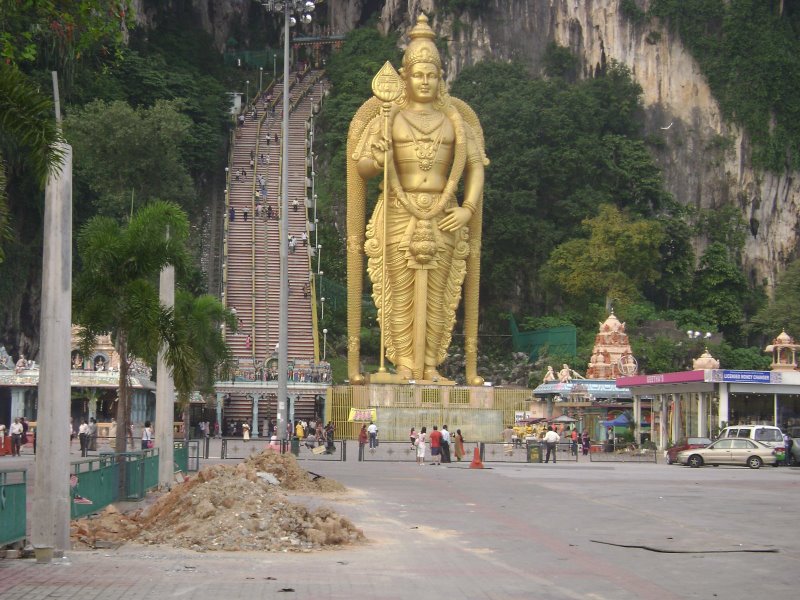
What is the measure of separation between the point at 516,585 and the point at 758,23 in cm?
5574

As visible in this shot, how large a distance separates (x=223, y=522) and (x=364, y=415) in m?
26.9

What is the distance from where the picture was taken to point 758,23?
62.7 meters

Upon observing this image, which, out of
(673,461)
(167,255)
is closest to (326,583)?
(167,255)

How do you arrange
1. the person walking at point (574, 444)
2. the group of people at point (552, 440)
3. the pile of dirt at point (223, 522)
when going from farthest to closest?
the person walking at point (574, 444) < the group of people at point (552, 440) < the pile of dirt at point (223, 522)

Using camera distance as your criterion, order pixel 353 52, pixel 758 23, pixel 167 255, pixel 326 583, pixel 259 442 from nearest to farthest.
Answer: pixel 326 583 → pixel 167 255 → pixel 259 442 → pixel 758 23 → pixel 353 52

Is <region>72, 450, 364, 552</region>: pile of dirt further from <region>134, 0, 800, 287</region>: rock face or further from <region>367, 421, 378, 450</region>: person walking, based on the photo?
<region>134, 0, 800, 287</region>: rock face

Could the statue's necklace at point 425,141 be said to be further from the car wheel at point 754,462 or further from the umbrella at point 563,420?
the car wheel at point 754,462

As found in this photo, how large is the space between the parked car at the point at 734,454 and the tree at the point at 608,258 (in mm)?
A: 23218

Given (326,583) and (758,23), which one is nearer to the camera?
(326,583)

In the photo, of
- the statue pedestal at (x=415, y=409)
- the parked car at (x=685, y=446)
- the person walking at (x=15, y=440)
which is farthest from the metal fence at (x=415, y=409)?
the person walking at (x=15, y=440)

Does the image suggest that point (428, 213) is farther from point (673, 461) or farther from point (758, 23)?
point (758, 23)

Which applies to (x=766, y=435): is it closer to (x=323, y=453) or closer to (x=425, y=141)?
(x=323, y=453)

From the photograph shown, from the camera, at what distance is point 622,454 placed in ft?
124

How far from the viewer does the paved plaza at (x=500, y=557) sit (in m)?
10.5
